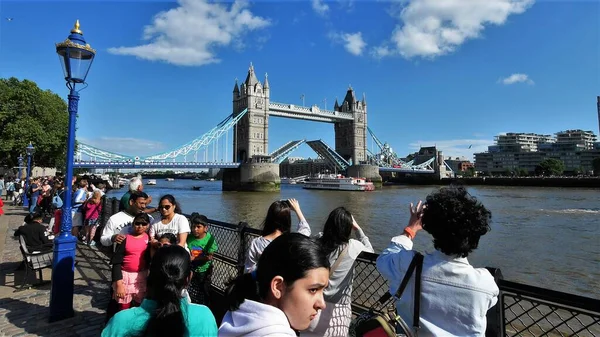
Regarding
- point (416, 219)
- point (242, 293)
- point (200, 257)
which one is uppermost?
point (416, 219)

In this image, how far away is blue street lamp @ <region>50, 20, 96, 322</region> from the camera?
327cm

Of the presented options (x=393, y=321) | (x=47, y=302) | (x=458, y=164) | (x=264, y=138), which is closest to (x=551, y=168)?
(x=458, y=164)

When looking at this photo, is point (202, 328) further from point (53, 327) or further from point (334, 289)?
point (53, 327)

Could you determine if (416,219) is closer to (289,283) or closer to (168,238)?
(289,283)

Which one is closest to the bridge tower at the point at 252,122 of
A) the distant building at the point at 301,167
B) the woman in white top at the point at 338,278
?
the distant building at the point at 301,167

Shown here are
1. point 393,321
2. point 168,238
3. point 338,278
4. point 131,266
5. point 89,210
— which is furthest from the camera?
point 89,210

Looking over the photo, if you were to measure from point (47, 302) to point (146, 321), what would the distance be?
320 cm

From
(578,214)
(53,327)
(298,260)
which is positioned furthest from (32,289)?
(578,214)

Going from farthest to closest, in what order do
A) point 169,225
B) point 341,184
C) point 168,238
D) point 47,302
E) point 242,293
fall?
point 341,184 → point 47,302 → point 169,225 → point 168,238 → point 242,293

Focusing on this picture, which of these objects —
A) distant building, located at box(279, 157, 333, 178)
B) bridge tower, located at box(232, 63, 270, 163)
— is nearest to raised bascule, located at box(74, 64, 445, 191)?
bridge tower, located at box(232, 63, 270, 163)

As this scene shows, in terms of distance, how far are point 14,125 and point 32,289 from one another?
23715 mm

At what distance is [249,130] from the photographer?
54.6m

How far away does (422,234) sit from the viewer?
12.1 meters

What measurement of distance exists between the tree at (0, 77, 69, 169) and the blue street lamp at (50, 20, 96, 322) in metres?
23.8
